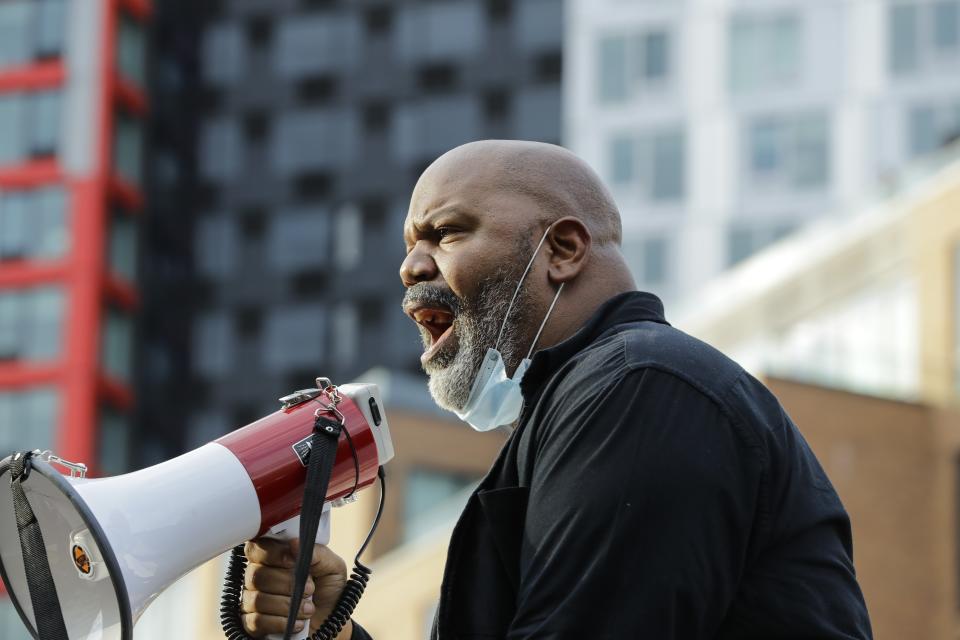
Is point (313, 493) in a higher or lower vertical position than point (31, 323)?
higher

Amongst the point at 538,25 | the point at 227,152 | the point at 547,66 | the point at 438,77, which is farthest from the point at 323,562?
the point at 227,152

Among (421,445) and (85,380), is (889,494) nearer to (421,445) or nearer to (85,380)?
(421,445)

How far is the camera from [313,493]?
342cm

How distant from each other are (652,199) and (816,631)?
43.7 meters

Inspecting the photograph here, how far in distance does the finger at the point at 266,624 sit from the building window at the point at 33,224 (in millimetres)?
53854

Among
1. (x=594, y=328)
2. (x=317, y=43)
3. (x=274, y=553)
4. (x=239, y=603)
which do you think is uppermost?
(x=594, y=328)

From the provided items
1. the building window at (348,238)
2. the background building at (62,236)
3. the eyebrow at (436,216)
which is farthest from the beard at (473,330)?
the building window at (348,238)

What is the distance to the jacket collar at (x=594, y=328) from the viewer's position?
3.21 metres

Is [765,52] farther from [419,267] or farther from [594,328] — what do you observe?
[594,328]

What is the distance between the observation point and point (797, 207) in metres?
44.8

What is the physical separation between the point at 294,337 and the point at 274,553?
5964cm

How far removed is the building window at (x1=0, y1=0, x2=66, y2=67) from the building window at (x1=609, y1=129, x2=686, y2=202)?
790 inches

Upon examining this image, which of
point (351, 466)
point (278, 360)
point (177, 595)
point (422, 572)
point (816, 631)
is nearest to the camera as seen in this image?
point (816, 631)

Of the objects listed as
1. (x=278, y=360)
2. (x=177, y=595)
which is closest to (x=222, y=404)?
(x=278, y=360)
